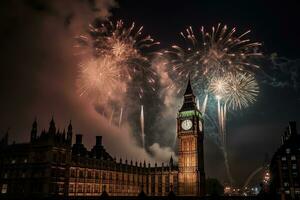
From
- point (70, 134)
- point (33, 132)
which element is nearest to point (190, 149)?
point (70, 134)

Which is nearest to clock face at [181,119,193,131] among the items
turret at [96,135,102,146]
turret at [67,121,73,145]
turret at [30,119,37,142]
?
turret at [96,135,102,146]

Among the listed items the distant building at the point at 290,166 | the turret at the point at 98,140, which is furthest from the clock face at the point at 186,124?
the distant building at the point at 290,166

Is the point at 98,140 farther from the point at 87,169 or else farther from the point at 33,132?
the point at 33,132

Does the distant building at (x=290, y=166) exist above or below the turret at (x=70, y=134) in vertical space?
below

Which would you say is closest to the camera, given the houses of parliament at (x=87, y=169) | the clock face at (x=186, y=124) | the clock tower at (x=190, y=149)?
the houses of parliament at (x=87, y=169)

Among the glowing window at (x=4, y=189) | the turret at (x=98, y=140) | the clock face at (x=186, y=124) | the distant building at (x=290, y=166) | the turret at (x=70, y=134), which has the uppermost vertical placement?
the clock face at (x=186, y=124)

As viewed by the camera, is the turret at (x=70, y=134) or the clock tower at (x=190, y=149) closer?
the turret at (x=70, y=134)

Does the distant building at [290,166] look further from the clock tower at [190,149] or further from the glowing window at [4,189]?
the glowing window at [4,189]
